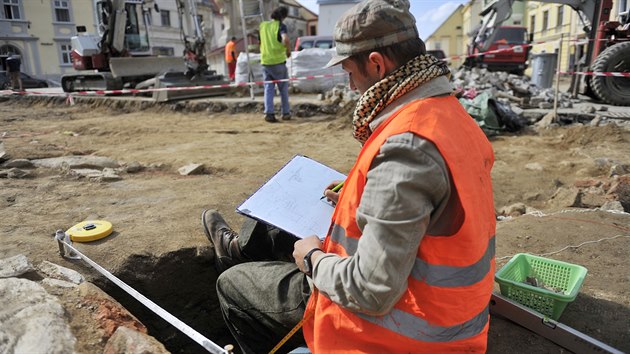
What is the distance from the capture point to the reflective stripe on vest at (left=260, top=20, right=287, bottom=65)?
7891mm

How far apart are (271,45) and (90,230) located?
5.66 m

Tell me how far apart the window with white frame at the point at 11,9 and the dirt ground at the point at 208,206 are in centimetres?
2423

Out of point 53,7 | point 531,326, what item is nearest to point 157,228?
point 531,326

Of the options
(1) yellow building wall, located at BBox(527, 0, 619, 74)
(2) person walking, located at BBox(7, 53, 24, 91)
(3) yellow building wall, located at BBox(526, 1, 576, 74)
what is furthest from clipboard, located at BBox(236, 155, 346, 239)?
(3) yellow building wall, located at BBox(526, 1, 576, 74)

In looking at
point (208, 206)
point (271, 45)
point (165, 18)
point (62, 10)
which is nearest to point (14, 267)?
point (208, 206)

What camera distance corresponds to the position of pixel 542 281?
7.22 ft

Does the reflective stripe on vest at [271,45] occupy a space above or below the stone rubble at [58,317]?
above

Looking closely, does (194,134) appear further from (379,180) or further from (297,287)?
(379,180)

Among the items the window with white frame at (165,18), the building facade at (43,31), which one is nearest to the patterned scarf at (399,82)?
the building facade at (43,31)

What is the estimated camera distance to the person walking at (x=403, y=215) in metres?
1.19

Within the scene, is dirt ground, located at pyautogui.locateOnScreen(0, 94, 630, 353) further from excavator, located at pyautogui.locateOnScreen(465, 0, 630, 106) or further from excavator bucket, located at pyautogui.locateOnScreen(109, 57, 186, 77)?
excavator bucket, located at pyautogui.locateOnScreen(109, 57, 186, 77)

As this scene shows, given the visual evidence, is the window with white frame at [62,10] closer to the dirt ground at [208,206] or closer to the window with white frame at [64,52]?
the window with white frame at [64,52]

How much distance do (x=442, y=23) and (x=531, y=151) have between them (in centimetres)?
5082

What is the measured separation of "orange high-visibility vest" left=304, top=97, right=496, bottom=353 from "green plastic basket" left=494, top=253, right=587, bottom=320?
0.62 metres
